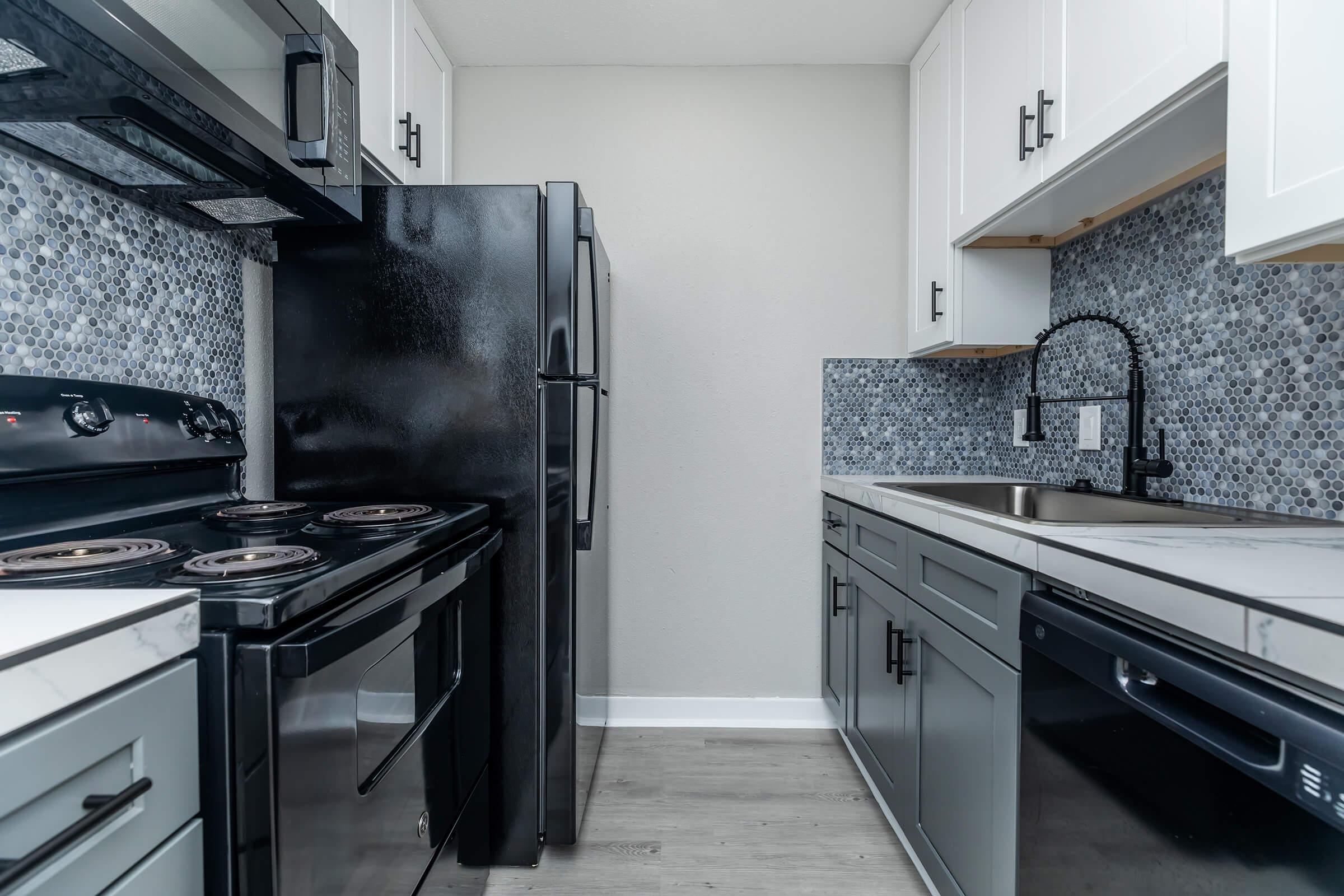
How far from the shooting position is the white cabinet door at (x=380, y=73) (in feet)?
5.54

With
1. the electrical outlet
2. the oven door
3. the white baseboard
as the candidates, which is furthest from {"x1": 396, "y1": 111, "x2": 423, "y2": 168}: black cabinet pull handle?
the electrical outlet

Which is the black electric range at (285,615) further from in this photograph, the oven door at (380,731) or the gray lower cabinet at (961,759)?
the gray lower cabinet at (961,759)

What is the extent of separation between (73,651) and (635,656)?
2.18 metres

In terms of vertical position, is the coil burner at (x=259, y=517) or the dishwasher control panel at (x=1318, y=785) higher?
the coil burner at (x=259, y=517)

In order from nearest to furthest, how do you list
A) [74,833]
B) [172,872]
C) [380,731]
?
[74,833]
[172,872]
[380,731]

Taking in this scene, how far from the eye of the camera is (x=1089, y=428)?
6.35 ft

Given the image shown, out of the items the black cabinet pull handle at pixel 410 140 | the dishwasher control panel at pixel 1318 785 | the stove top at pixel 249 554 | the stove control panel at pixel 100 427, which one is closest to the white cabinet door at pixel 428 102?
the black cabinet pull handle at pixel 410 140

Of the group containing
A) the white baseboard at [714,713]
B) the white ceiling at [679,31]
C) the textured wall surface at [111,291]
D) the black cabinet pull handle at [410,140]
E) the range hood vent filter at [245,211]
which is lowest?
the white baseboard at [714,713]

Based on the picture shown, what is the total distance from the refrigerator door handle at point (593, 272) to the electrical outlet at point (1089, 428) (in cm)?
140

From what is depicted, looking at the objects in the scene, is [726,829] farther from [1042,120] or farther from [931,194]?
[931,194]

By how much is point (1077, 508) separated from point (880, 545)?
21.1 inches

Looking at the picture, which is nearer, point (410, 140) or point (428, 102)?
point (410, 140)

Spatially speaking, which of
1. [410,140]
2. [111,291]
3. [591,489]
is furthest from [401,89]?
[591,489]

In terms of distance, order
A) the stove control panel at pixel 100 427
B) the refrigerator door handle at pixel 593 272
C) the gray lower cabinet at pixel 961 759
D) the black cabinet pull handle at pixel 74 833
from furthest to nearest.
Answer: the refrigerator door handle at pixel 593 272
the gray lower cabinet at pixel 961 759
the stove control panel at pixel 100 427
the black cabinet pull handle at pixel 74 833
